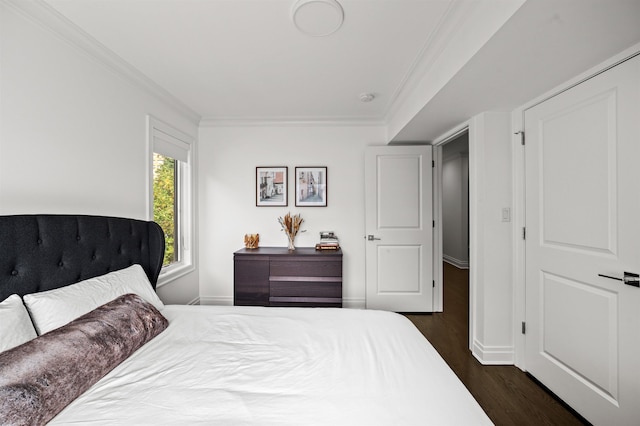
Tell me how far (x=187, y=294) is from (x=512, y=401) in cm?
324

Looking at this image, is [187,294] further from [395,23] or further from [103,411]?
[395,23]

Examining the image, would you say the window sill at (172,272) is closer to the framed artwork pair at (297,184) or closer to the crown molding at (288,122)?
the framed artwork pair at (297,184)

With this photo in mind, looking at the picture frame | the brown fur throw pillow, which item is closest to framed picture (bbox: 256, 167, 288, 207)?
the picture frame

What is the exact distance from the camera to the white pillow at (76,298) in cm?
122

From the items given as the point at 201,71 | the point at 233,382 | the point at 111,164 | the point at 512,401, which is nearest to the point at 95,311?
the point at 233,382

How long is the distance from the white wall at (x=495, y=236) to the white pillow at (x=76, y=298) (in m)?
2.61

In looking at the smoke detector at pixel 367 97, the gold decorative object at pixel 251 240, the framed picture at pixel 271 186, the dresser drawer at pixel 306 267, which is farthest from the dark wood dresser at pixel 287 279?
the smoke detector at pixel 367 97

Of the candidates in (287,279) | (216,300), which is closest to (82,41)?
Answer: (287,279)

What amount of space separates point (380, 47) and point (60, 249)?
2.39 metres

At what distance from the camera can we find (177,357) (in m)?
1.24

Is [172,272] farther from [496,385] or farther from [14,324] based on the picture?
[496,385]

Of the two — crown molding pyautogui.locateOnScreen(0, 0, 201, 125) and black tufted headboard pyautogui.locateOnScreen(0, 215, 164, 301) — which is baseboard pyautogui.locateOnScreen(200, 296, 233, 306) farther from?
crown molding pyautogui.locateOnScreen(0, 0, 201, 125)

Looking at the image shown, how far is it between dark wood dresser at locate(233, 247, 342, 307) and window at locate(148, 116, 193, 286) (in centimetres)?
75

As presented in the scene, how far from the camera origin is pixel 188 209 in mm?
3293
